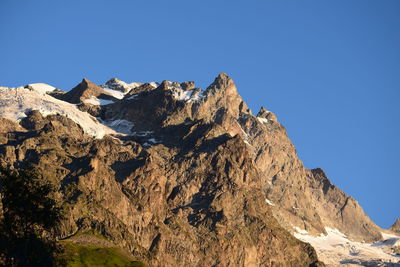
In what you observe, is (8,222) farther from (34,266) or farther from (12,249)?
(34,266)

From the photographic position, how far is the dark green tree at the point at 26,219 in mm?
164625

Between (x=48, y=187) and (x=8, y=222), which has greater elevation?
(x=48, y=187)

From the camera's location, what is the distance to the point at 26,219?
169 m

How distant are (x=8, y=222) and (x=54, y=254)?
13.3 metres

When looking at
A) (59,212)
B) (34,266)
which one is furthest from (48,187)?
(34,266)

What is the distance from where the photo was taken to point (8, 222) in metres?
165

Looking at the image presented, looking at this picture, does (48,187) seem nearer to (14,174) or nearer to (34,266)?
(14,174)

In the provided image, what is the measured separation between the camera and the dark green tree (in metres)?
165

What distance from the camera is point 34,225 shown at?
172m

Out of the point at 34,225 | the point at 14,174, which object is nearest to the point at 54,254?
the point at 34,225

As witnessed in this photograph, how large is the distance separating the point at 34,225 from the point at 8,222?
8023mm

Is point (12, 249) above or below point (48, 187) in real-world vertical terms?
below

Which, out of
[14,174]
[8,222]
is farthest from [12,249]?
[14,174]

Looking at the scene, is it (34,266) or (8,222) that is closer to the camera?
(8,222)
